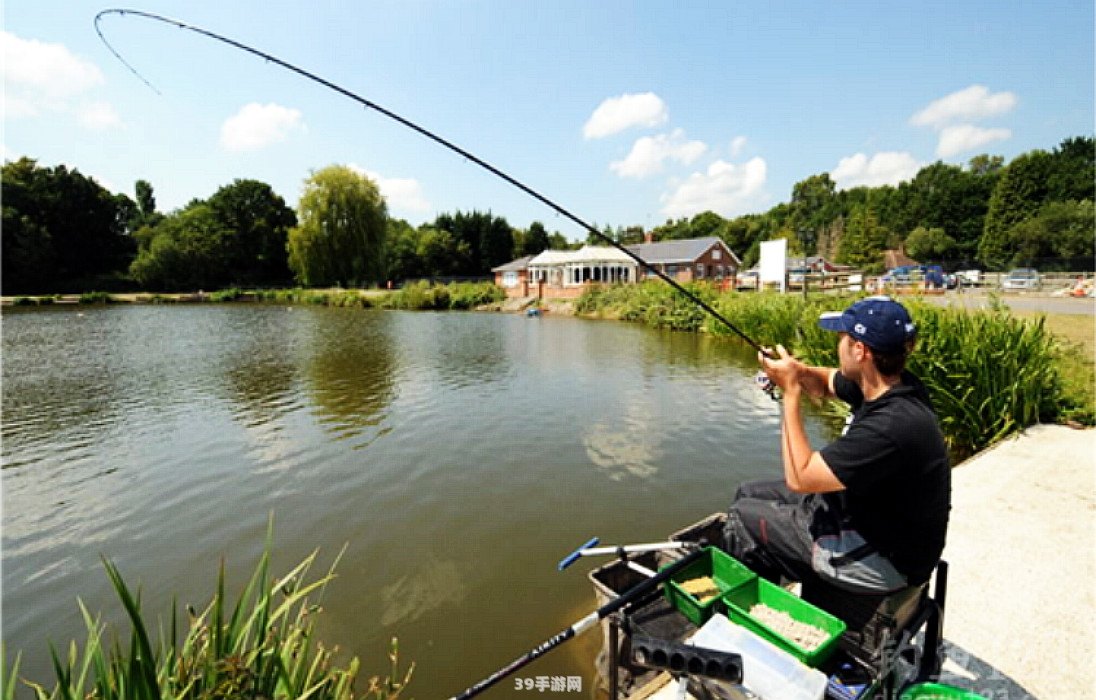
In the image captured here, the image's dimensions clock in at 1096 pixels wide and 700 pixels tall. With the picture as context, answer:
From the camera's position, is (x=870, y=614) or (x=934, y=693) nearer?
(x=934, y=693)

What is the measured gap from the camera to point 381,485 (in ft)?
22.9

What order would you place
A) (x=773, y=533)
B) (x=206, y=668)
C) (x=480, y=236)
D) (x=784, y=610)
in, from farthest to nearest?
(x=480, y=236)
(x=773, y=533)
(x=784, y=610)
(x=206, y=668)

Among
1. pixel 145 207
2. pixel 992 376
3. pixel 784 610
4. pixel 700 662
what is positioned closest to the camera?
pixel 700 662

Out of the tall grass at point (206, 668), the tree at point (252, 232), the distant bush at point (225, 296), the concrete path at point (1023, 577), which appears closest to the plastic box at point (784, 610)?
the concrete path at point (1023, 577)

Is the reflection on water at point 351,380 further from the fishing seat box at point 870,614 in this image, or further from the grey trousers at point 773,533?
the fishing seat box at point 870,614

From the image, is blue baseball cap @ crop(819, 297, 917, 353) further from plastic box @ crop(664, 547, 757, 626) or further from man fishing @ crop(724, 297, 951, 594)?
plastic box @ crop(664, 547, 757, 626)

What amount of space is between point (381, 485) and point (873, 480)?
6.14m

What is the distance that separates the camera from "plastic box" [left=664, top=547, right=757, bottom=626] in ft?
7.97

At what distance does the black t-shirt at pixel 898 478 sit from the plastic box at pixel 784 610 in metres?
0.39

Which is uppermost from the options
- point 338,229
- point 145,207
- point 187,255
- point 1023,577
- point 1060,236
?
point 145,207

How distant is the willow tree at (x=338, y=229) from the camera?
53.6 metres

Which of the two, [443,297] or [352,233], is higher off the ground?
[352,233]

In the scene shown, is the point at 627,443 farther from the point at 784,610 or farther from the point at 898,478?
the point at 898,478

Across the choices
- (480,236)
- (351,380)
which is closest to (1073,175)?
(480,236)
